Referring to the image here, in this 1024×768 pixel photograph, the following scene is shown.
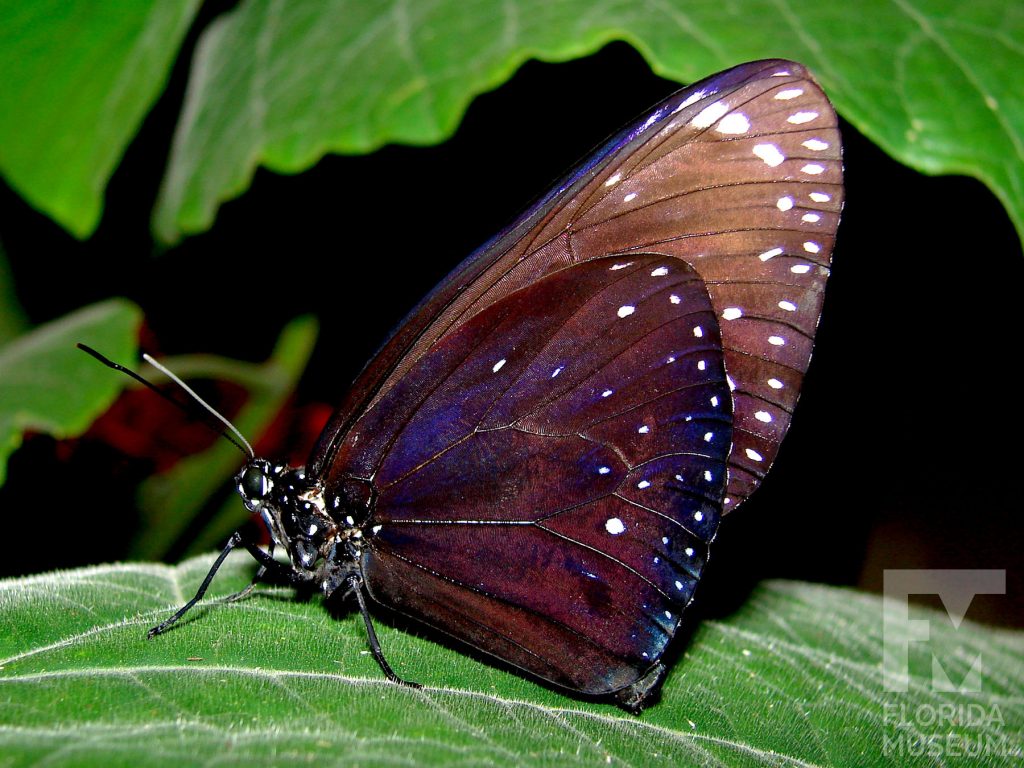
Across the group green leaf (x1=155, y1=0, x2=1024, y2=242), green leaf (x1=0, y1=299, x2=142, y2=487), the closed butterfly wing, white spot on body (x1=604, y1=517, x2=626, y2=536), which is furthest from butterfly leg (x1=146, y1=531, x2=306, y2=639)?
green leaf (x1=155, y1=0, x2=1024, y2=242)

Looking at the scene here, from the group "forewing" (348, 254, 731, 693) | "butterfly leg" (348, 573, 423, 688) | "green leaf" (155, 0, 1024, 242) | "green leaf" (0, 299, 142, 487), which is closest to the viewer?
"butterfly leg" (348, 573, 423, 688)

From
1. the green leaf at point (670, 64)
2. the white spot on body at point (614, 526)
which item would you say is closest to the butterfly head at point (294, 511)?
the white spot on body at point (614, 526)

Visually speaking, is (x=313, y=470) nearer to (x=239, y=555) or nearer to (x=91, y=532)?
(x=239, y=555)

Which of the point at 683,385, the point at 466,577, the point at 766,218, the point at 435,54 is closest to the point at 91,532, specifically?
the point at 466,577

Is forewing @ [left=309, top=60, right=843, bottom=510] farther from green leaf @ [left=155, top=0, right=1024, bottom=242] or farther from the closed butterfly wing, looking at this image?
green leaf @ [left=155, top=0, right=1024, bottom=242]

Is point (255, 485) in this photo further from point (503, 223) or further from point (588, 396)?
point (503, 223)

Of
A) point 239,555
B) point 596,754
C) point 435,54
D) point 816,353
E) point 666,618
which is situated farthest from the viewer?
point 816,353

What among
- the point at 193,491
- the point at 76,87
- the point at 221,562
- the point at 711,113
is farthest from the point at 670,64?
the point at 193,491
